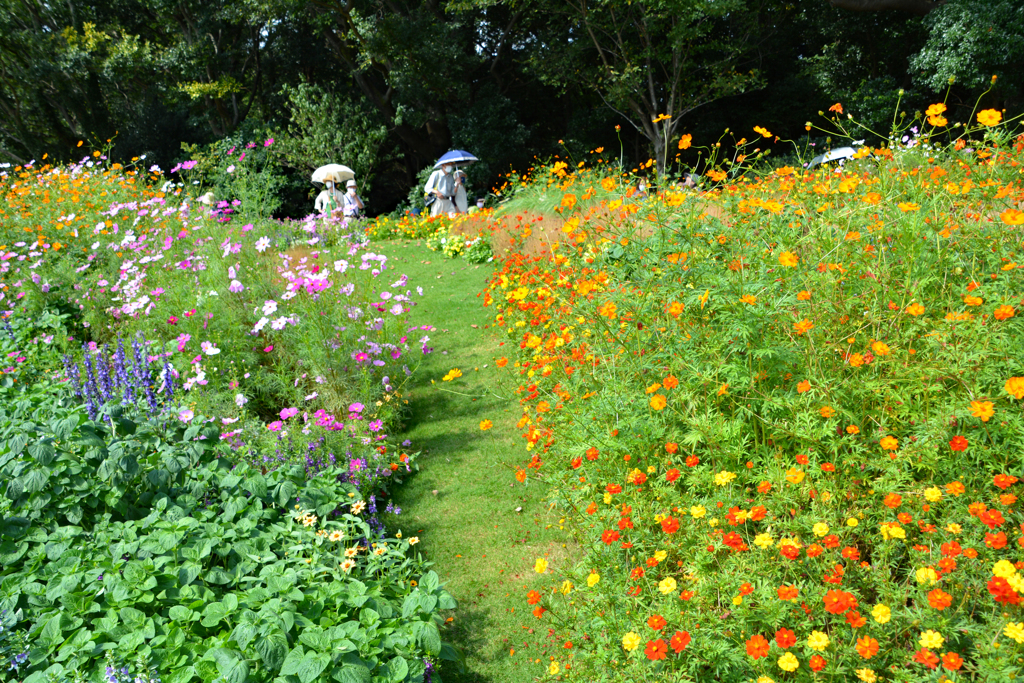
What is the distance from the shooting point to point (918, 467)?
2039mm

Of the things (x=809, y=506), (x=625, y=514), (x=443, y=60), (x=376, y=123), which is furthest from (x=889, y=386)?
(x=376, y=123)

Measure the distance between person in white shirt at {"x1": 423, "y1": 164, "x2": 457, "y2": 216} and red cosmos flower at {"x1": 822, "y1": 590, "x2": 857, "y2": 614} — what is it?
1193 centimetres

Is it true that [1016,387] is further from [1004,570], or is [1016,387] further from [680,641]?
[680,641]

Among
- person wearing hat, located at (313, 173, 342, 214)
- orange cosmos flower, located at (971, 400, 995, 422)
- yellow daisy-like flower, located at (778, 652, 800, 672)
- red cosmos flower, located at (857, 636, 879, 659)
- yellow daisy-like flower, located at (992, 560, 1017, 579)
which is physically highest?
person wearing hat, located at (313, 173, 342, 214)

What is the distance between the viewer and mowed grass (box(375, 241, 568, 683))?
2.48m

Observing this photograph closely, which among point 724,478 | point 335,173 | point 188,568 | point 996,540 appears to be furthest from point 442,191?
point 996,540

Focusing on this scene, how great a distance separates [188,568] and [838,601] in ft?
6.43

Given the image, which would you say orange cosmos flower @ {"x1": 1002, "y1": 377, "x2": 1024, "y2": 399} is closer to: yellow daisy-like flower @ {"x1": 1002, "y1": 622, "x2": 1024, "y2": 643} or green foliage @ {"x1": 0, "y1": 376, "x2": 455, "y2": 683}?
yellow daisy-like flower @ {"x1": 1002, "y1": 622, "x2": 1024, "y2": 643}

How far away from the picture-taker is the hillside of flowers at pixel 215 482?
6.55 ft

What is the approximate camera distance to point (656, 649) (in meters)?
A: 1.72

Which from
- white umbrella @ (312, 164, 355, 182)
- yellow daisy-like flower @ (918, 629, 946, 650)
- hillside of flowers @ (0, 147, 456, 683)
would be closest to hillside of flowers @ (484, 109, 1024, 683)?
yellow daisy-like flower @ (918, 629, 946, 650)

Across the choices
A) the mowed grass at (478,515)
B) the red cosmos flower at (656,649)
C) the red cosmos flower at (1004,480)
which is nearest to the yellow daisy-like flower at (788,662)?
the red cosmos flower at (656,649)

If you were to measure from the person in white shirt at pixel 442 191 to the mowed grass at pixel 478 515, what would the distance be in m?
7.69

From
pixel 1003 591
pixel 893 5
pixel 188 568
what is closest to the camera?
pixel 1003 591
